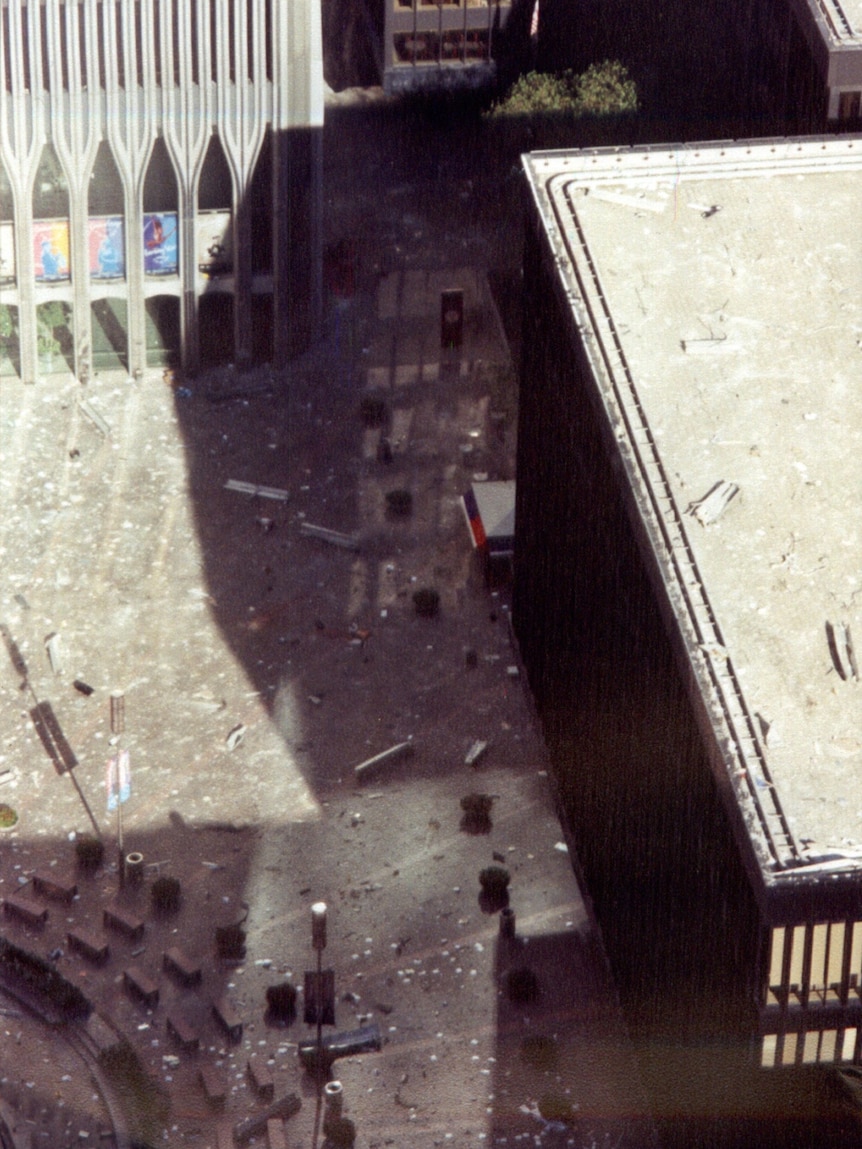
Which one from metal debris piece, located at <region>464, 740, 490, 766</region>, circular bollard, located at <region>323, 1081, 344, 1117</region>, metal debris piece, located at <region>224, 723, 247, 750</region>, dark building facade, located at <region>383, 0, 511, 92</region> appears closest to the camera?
circular bollard, located at <region>323, 1081, 344, 1117</region>

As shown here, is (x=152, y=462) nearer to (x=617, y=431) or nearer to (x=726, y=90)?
(x=726, y=90)

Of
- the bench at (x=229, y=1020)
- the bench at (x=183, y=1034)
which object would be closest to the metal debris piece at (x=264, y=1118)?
the bench at (x=229, y=1020)

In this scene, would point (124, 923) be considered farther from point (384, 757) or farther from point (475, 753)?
point (475, 753)

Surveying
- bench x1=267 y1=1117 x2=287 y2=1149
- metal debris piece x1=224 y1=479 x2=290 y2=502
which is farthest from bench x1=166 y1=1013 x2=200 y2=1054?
metal debris piece x1=224 y1=479 x2=290 y2=502

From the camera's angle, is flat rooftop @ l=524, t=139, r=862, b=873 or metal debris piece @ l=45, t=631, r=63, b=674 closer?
flat rooftop @ l=524, t=139, r=862, b=873

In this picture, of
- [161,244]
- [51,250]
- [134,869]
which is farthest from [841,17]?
[134,869]

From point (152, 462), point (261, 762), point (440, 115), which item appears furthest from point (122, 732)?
point (440, 115)

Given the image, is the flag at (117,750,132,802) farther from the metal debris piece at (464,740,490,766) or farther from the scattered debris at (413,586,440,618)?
the scattered debris at (413,586,440,618)
